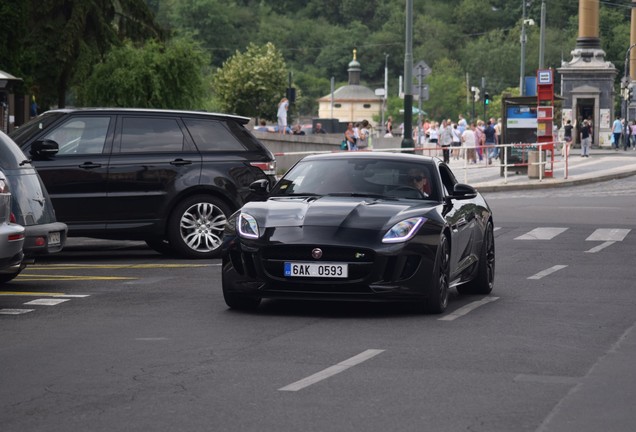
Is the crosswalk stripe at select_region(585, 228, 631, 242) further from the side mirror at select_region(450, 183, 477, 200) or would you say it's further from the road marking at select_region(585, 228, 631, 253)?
the side mirror at select_region(450, 183, 477, 200)

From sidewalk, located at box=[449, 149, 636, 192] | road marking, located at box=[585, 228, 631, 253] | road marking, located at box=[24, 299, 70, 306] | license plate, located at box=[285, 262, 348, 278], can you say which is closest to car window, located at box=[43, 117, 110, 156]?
road marking, located at box=[24, 299, 70, 306]

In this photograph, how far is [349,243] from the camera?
11.7m

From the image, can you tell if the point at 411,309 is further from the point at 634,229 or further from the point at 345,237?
the point at 634,229

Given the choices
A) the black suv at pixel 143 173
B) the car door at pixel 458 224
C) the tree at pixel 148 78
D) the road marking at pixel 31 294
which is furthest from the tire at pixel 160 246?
the tree at pixel 148 78

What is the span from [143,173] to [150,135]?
0.55 meters

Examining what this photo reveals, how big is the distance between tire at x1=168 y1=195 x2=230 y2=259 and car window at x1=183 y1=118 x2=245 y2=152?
0.67m

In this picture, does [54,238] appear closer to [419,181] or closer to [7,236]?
[7,236]

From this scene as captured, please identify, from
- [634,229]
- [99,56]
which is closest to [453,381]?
[634,229]

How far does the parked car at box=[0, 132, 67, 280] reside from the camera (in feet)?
46.5

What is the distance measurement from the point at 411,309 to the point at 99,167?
624 centimetres

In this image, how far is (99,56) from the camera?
42.3 metres

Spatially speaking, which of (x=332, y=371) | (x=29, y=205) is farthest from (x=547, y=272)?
(x=332, y=371)

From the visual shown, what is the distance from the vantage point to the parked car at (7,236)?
500 inches

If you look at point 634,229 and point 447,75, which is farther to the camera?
point 447,75
